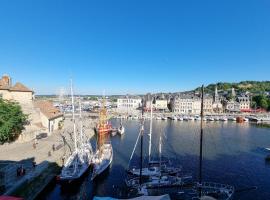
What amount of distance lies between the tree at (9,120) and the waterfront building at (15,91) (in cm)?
1052

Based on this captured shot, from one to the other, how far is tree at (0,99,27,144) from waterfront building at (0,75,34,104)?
10.5m

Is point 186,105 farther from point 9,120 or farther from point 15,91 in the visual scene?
point 9,120

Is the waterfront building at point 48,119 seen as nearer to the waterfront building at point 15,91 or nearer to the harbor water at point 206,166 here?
the waterfront building at point 15,91

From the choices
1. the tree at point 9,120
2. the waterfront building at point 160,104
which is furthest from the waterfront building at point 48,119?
the waterfront building at point 160,104

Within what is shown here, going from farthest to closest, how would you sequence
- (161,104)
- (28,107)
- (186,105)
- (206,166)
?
1. (161,104)
2. (186,105)
3. (28,107)
4. (206,166)

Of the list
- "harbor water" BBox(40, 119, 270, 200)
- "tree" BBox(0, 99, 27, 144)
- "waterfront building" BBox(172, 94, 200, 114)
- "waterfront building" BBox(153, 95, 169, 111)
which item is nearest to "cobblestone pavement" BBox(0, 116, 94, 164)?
"tree" BBox(0, 99, 27, 144)

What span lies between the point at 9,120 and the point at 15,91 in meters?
16.8

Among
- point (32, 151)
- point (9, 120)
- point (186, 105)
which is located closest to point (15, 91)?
point (9, 120)

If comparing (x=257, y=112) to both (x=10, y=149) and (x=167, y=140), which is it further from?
(x=10, y=149)

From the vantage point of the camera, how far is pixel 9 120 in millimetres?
35438

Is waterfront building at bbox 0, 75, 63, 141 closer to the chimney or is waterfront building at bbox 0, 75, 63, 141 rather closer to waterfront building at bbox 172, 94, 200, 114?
the chimney

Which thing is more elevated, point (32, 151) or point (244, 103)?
point (244, 103)

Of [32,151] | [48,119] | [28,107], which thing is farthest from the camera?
[48,119]

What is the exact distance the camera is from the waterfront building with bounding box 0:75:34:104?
1895 inches
